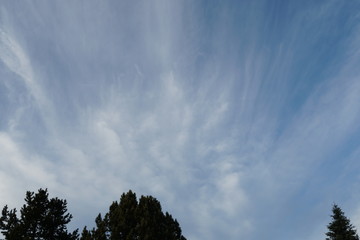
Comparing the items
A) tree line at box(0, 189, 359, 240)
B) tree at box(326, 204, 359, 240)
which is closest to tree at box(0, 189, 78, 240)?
tree line at box(0, 189, 359, 240)

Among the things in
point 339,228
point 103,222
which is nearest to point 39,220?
point 103,222

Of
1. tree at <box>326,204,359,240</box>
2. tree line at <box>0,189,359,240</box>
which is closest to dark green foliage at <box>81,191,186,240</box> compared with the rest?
tree line at <box>0,189,359,240</box>

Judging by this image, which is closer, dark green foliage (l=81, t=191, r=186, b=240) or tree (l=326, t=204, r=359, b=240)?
dark green foliage (l=81, t=191, r=186, b=240)

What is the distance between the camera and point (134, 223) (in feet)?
83.9

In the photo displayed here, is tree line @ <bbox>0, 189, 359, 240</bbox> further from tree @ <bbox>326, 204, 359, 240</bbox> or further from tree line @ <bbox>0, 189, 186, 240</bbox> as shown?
tree @ <bbox>326, 204, 359, 240</bbox>

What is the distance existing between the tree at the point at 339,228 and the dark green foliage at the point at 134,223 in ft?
93.6

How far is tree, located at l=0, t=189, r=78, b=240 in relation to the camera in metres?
26.9

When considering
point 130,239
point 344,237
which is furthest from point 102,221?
point 344,237

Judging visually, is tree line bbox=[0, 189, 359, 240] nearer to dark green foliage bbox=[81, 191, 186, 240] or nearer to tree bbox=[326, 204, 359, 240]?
dark green foliage bbox=[81, 191, 186, 240]

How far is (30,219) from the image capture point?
28062 mm

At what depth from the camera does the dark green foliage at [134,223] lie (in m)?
24.1

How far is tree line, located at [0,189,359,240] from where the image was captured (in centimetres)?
2445

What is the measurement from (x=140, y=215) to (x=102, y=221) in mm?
3831

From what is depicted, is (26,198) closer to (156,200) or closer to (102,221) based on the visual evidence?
(102,221)
